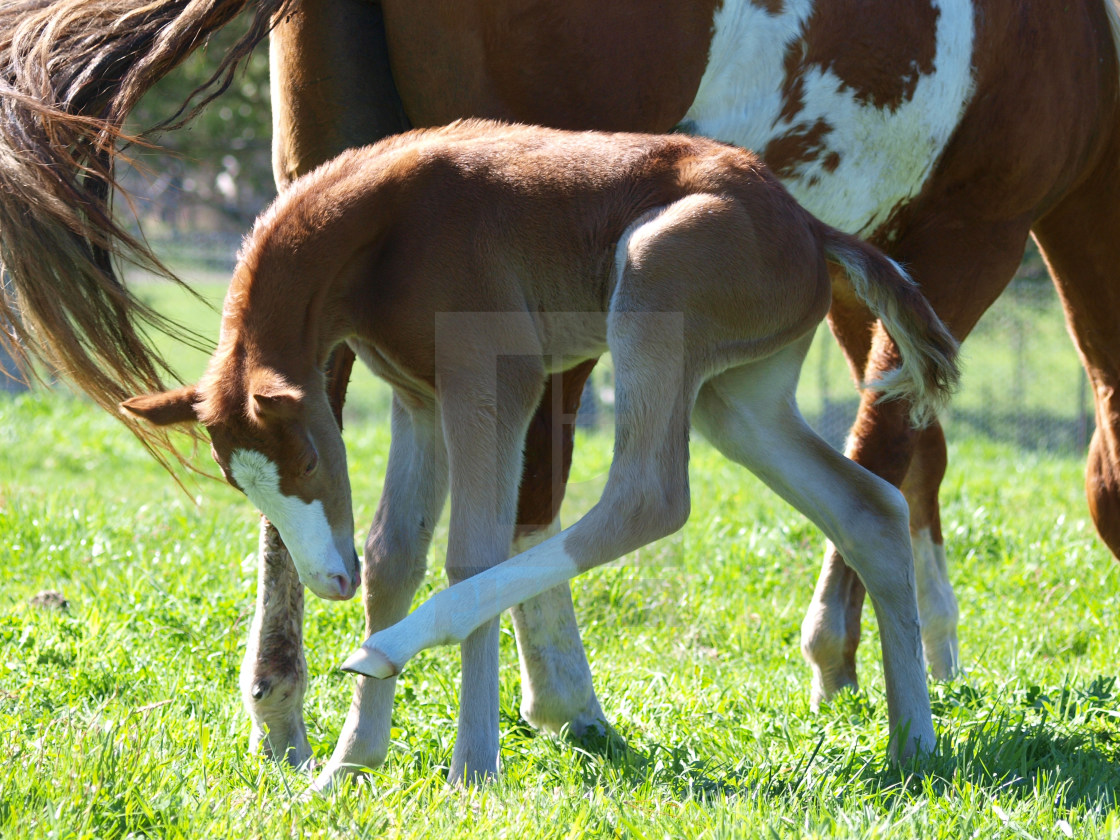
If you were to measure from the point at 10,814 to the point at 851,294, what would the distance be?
2.43 meters

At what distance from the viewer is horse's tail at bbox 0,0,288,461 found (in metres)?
2.49

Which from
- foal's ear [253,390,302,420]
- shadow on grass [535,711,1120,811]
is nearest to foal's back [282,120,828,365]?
foal's ear [253,390,302,420]

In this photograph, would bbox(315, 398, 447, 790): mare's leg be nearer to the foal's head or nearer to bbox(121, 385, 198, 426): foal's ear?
the foal's head

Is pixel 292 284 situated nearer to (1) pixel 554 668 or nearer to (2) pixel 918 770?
(1) pixel 554 668

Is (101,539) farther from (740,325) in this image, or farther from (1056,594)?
(1056,594)

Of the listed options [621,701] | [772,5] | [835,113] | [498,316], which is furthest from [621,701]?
[772,5]

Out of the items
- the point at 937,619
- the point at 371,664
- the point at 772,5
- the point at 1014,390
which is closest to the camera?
the point at 371,664

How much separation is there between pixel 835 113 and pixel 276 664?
2040 millimetres

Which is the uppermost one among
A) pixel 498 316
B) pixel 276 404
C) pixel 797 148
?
pixel 797 148

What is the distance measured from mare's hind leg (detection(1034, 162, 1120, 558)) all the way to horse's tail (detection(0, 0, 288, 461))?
2.58 m

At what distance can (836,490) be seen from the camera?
8.90ft

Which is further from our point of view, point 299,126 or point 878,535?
point 299,126

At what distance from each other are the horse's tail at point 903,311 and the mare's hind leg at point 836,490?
0.22 metres

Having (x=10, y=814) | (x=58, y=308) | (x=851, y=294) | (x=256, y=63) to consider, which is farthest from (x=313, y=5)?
(x=256, y=63)
